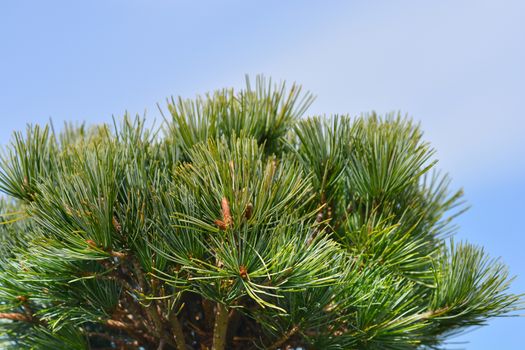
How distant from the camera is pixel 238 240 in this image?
62.4 inches

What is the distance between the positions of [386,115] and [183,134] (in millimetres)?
621

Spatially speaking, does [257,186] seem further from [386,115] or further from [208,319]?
[386,115]

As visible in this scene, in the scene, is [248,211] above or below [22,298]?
above

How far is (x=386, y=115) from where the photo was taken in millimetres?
2221

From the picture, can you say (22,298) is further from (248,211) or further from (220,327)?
(248,211)

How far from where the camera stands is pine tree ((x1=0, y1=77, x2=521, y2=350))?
1.64m

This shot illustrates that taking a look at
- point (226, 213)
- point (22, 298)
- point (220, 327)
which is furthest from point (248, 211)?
point (22, 298)

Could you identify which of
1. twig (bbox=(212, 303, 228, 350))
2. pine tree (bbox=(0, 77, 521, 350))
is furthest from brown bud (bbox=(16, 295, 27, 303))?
twig (bbox=(212, 303, 228, 350))

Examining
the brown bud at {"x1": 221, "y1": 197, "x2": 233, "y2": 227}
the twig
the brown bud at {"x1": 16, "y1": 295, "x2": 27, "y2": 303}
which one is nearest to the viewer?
the brown bud at {"x1": 221, "y1": 197, "x2": 233, "y2": 227}

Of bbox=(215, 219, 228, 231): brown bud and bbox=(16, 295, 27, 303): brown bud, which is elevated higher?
bbox=(215, 219, 228, 231): brown bud

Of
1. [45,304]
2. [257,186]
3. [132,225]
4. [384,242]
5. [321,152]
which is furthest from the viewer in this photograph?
[45,304]

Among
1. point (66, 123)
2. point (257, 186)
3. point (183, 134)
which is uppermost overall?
point (66, 123)

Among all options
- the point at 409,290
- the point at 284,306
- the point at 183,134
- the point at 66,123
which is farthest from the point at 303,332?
the point at 66,123

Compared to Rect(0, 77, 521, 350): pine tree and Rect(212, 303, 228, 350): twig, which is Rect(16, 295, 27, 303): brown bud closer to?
Rect(0, 77, 521, 350): pine tree
